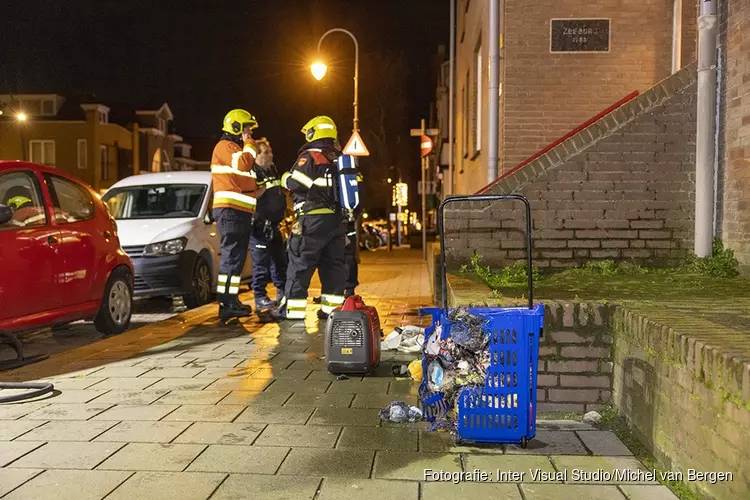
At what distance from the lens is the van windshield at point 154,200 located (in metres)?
10.9

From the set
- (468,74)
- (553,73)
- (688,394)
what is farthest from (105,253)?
(468,74)

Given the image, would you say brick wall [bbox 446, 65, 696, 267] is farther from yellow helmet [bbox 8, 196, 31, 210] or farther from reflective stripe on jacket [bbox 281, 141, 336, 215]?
yellow helmet [bbox 8, 196, 31, 210]

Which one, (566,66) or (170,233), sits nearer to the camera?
(566,66)

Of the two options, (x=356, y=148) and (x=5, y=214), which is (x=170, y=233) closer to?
(x=5, y=214)

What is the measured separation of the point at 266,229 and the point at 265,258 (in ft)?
1.44

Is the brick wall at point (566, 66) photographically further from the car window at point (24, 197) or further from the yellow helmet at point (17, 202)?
the yellow helmet at point (17, 202)

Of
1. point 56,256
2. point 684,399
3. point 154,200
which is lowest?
point 684,399

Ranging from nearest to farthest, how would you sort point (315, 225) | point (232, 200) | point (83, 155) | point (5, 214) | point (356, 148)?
point (5, 214), point (315, 225), point (232, 200), point (356, 148), point (83, 155)

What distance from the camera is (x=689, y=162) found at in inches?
272

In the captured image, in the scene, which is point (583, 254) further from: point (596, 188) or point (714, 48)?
point (714, 48)

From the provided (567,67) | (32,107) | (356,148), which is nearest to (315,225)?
(567,67)

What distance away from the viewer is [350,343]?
19.0 ft

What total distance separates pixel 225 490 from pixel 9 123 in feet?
168

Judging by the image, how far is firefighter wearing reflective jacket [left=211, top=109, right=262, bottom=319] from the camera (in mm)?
8609
